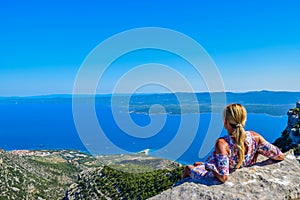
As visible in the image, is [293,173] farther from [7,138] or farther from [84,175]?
[7,138]

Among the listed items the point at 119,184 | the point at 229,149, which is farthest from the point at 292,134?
the point at 229,149

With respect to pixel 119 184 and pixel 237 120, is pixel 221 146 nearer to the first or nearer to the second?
pixel 237 120

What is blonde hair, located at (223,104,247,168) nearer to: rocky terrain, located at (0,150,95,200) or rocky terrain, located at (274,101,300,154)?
rocky terrain, located at (274,101,300,154)

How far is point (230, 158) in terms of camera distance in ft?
13.7

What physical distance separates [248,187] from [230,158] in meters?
0.47

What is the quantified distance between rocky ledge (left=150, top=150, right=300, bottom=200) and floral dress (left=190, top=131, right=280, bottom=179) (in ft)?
0.45

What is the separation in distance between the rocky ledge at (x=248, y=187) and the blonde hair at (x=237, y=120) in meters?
0.43

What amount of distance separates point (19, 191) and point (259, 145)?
2611 inches

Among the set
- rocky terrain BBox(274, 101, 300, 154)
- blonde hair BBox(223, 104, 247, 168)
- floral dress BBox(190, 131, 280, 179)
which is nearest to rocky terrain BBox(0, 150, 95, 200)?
rocky terrain BBox(274, 101, 300, 154)

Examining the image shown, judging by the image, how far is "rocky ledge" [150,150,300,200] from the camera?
12.3 ft

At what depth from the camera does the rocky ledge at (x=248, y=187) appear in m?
3.76

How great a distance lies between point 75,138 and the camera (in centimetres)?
18700

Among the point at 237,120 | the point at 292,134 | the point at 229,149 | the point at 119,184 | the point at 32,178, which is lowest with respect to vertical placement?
the point at 32,178

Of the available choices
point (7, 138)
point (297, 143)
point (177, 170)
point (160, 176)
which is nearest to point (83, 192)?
point (160, 176)
